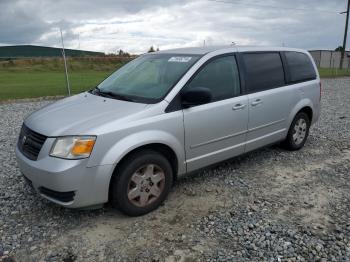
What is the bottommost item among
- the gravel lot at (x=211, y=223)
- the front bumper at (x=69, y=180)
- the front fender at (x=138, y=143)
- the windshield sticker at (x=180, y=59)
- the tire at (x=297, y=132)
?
the gravel lot at (x=211, y=223)

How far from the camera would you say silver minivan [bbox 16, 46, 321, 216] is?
3.41 metres

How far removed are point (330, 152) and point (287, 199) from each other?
226 centimetres

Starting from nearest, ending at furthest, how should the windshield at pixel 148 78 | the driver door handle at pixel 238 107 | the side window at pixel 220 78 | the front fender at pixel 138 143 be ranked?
the front fender at pixel 138 143
the windshield at pixel 148 78
the side window at pixel 220 78
the driver door handle at pixel 238 107

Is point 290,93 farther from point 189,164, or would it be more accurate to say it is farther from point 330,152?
point 189,164

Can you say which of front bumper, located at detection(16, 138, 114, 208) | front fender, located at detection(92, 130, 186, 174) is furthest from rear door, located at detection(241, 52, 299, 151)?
front bumper, located at detection(16, 138, 114, 208)

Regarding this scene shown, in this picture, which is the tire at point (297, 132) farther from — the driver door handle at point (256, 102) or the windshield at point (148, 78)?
the windshield at point (148, 78)

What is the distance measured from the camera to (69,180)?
332 cm

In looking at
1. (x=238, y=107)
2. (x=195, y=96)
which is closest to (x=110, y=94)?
(x=195, y=96)

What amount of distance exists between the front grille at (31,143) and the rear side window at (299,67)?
3822 mm

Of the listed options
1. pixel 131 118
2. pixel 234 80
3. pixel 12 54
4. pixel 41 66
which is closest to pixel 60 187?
pixel 131 118

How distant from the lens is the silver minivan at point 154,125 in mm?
3410

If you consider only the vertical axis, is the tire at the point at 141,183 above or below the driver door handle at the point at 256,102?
below

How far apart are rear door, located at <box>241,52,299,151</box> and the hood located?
1.74 m

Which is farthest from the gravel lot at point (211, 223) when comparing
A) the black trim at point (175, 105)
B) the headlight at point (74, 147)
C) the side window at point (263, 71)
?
the side window at point (263, 71)
